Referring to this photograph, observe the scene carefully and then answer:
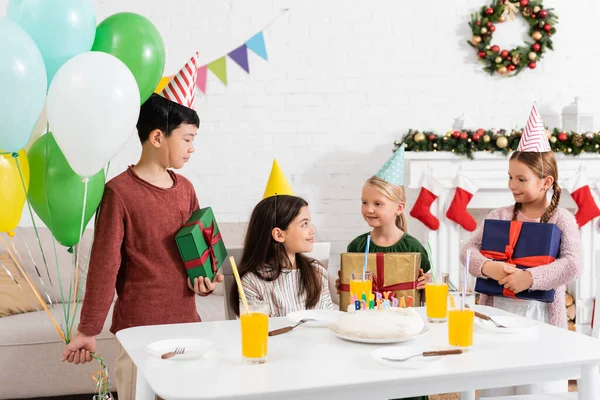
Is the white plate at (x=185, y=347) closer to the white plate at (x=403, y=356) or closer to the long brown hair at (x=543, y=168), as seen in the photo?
the white plate at (x=403, y=356)

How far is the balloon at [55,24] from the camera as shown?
190 centimetres

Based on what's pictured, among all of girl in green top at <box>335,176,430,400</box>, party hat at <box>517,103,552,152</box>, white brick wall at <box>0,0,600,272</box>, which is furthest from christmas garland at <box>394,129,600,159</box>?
girl in green top at <box>335,176,430,400</box>

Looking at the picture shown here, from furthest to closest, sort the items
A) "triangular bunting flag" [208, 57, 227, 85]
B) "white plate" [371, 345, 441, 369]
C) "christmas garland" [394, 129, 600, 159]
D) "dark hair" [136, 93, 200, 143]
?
1. "triangular bunting flag" [208, 57, 227, 85]
2. "christmas garland" [394, 129, 600, 159]
3. "dark hair" [136, 93, 200, 143]
4. "white plate" [371, 345, 441, 369]

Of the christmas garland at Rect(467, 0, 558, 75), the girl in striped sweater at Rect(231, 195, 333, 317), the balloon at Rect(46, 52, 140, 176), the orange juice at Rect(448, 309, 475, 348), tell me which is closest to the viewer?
the orange juice at Rect(448, 309, 475, 348)

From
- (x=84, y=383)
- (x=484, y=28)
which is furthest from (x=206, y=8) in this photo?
(x=84, y=383)

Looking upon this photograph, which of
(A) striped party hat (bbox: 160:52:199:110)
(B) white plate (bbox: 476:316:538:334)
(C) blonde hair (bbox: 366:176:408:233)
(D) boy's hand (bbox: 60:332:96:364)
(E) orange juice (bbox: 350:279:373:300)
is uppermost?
(A) striped party hat (bbox: 160:52:199:110)

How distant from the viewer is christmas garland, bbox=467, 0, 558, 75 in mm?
4316

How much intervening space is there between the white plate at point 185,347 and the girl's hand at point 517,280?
1.22 metres

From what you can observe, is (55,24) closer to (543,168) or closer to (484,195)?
(543,168)

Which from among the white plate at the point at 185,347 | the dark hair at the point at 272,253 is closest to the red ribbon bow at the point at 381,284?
the dark hair at the point at 272,253

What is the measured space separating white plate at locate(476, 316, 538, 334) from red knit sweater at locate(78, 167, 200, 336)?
0.87 m

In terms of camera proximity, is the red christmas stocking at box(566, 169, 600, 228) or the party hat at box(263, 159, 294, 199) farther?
the red christmas stocking at box(566, 169, 600, 228)

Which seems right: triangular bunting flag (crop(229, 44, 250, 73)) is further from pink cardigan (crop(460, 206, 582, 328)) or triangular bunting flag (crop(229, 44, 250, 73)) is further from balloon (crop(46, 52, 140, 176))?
balloon (crop(46, 52, 140, 176))

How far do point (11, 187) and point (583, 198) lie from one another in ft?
10.3
